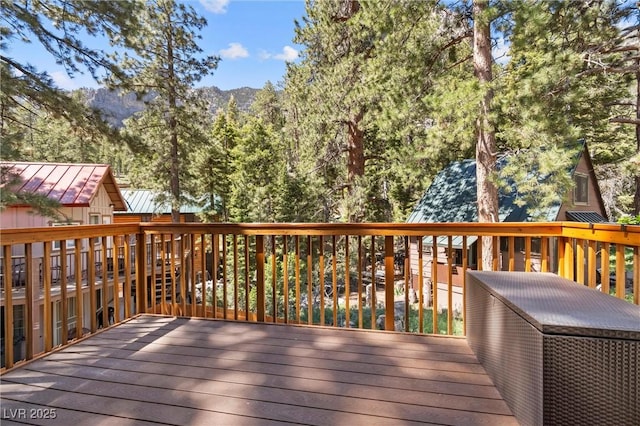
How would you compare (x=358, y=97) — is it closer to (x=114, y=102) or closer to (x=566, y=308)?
(x=114, y=102)

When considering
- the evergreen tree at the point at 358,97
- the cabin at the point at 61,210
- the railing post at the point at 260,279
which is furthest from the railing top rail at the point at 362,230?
the cabin at the point at 61,210

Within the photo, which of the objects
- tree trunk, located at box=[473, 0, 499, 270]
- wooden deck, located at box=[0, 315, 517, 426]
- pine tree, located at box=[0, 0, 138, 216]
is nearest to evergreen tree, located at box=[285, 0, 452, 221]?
tree trunk, located at box=[473, 0, 499, 270]

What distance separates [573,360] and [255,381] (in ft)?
5.02

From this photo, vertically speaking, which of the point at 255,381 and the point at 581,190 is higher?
the point at 581,190

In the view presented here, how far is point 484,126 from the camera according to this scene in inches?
241

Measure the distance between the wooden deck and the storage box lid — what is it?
542mm

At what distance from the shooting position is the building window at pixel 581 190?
1093 cm

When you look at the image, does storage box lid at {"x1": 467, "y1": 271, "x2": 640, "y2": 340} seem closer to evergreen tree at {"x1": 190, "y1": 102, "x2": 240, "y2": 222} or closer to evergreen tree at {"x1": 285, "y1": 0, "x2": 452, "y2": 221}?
evergreen tree at {"x1": 285, "y1": 0, "x2": 452, "y2": 221}

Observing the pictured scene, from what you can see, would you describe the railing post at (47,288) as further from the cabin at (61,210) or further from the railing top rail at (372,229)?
the cabin at (61,210)

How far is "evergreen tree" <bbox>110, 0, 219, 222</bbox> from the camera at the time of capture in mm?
11148

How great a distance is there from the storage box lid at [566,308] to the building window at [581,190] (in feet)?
35.5

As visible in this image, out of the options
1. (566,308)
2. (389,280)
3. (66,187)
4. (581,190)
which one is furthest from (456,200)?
(66,187)

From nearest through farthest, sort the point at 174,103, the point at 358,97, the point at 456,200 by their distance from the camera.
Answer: the point at 358,97 → the point at 456,200 → the point at 174,103

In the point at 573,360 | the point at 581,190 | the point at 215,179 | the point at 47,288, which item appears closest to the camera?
the point at 573,360
